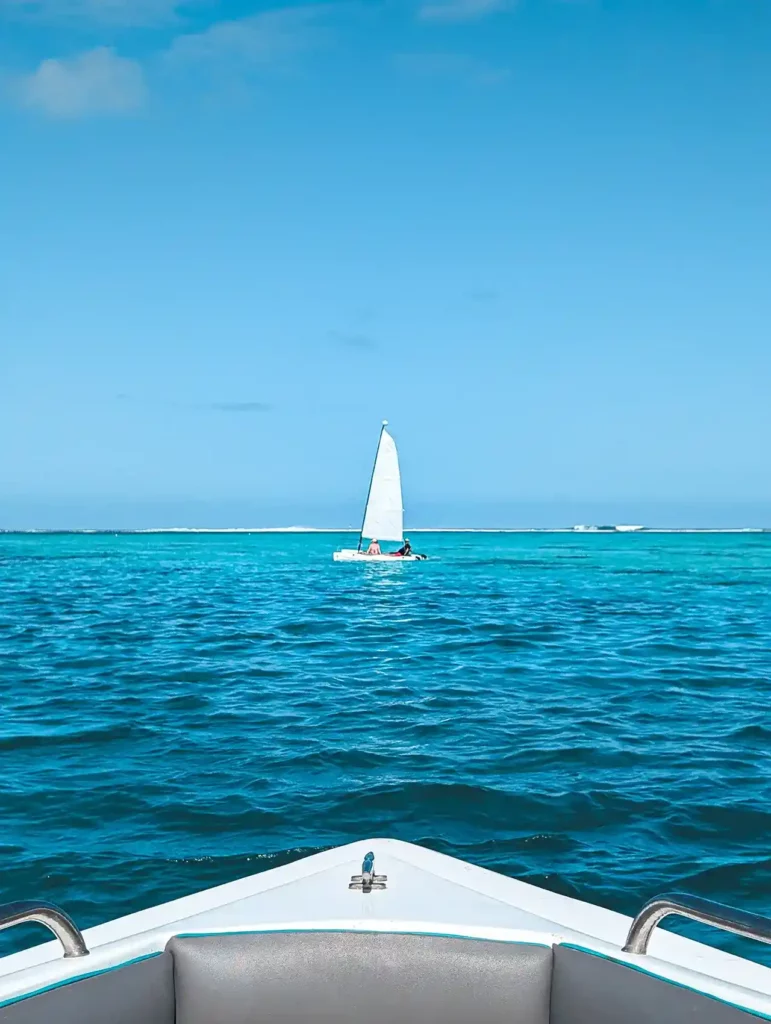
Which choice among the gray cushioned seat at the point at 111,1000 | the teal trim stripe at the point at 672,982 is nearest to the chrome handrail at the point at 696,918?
the teal trim stripe at the point at 672,982

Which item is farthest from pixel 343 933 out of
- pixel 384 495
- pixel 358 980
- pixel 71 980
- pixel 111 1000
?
pixel 384 495

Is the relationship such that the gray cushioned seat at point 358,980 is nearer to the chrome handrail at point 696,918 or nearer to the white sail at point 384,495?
the chrome handrail at point 696,918

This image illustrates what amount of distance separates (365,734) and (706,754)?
4139mm

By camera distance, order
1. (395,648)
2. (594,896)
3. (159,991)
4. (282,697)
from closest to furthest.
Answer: (159,991) → (594,896) → (282,697) → (395,648)

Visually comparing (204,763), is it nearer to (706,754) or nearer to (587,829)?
(587,829)

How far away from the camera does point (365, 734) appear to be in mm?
11633

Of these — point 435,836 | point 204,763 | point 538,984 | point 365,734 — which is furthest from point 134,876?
point 365,734

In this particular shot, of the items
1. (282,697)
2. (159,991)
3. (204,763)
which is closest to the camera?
(159,991)

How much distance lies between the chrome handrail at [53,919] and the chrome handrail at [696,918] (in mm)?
1813

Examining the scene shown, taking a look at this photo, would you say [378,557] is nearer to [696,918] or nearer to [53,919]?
[53,919]

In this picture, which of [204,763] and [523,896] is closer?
[523,896]

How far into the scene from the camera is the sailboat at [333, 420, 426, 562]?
56.3 m

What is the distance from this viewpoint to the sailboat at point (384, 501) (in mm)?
56281

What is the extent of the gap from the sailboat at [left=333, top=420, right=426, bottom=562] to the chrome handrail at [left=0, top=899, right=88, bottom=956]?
52.6m
